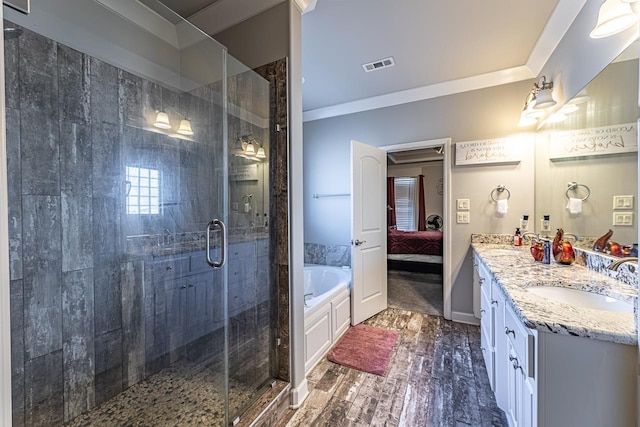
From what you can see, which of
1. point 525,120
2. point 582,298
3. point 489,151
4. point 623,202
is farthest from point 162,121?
point 525,120

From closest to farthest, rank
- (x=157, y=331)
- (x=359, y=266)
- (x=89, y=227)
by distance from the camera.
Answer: (x=89, y=227), (x=157, y=331), (x=359, y=266)

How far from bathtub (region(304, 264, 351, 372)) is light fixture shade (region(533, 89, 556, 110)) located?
7.53 ft

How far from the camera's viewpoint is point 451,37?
2146 millimetres

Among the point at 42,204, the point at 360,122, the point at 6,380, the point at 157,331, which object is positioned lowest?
the point at 157,331

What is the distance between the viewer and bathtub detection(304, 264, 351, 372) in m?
2.08

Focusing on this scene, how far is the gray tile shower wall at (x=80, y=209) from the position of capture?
1.34 metres

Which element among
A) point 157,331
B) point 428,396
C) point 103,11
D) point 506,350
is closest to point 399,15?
point 103,11

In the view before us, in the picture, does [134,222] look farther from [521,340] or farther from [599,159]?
[599,159]

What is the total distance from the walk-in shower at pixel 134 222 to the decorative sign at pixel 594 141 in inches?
79.2

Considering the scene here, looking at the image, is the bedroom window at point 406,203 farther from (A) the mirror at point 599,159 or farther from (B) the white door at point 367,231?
(A) the mirror at point 599,159

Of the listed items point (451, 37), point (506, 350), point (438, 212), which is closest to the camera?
point (506, 350)

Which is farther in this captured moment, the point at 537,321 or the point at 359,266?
the point at 359,266

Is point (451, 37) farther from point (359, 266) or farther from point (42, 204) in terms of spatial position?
point (42, 204)

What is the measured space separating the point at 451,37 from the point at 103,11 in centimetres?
250
